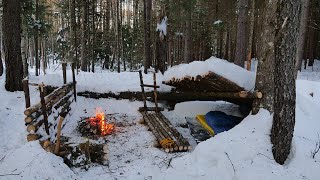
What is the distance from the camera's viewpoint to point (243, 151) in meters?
5.35

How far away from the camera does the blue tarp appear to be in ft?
24.7

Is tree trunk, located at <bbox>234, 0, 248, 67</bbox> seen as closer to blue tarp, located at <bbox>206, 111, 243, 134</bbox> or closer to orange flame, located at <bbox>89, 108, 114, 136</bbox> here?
blue tarp, located at <bbox>206, 111, 243, 134</bbox>

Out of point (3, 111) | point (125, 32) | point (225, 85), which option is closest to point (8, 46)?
point (3, 111)

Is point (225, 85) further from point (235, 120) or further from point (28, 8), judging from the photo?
point (28, 8)

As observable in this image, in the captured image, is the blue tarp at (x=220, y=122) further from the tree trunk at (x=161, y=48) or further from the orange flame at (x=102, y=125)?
the tree trunk at (x=161, y=48)

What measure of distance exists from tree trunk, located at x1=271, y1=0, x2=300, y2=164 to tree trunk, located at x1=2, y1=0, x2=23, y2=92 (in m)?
10.1

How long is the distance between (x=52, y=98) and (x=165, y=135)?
344cm

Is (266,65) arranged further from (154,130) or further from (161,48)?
(161,48)

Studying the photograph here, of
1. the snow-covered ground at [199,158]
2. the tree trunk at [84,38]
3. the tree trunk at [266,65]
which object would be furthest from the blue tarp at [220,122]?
the tree trunk at [84,38]

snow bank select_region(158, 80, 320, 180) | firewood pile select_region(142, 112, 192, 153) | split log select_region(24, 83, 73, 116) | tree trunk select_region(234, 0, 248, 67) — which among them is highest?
tree trunk select_region(234, 0, 248, 67)

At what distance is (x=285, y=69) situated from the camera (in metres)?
4.70

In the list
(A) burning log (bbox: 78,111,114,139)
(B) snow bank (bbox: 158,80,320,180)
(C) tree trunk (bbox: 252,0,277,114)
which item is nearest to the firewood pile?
(B) snow bank (bbox: 158,80,320,180)

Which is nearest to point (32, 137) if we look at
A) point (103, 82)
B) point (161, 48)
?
point (103, 82)

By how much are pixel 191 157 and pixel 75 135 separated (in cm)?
380
